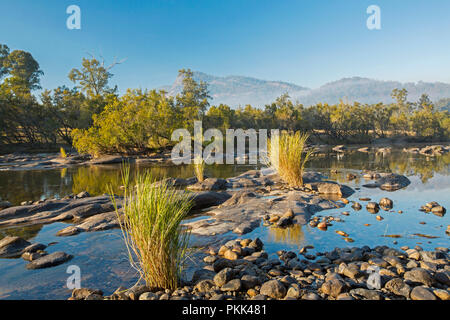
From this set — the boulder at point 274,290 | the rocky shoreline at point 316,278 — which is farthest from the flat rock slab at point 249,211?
the boulder at point 274,290

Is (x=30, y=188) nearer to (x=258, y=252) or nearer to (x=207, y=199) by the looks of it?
(x=207, y=199)

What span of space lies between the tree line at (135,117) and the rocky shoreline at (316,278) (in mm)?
26272

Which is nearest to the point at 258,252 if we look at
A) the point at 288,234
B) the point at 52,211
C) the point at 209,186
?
the point at 288,234

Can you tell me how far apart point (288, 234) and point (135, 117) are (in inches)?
1024

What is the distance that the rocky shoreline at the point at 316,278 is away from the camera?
140 inches

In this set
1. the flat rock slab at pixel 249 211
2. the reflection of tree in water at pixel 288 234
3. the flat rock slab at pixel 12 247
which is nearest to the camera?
the flat rock slab at pixel 12 247

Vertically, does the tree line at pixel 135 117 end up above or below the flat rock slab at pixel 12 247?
above

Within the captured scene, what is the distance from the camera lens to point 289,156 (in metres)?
11.2

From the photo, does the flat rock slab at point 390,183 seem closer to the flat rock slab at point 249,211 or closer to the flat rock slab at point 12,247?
the flat rock slab at point 249,211

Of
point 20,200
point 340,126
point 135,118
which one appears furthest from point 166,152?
point 340,126

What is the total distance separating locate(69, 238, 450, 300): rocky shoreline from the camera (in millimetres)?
3557

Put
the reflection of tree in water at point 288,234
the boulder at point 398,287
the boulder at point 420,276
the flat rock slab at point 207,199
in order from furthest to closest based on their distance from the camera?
the flat rock slab at point 207,199
the reflection of tree in water at point 288,234
the boulder at point 420,276
the boulder at point 398,287

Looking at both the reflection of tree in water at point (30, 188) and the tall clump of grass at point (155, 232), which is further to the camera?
the reflection of tree in water at point (30, 188)
